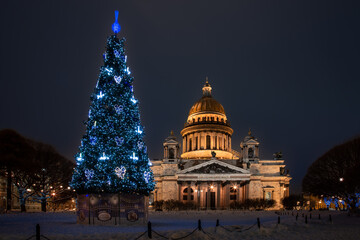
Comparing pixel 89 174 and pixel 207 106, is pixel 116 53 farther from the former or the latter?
pixel 207 106

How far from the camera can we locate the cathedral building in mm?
82375

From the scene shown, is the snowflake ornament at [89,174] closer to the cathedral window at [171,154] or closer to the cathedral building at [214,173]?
the cathedral building at [214,173]

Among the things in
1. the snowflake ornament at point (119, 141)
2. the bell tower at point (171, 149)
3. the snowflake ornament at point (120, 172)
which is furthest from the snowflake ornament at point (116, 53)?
the bell tower at point (171, 149)

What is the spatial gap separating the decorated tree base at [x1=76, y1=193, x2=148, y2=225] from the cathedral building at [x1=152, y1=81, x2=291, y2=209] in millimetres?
51517

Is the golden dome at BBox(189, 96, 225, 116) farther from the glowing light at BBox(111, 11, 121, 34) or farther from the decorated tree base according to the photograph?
the decorated tree base

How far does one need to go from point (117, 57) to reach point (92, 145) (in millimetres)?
6791

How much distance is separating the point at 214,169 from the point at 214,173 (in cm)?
87

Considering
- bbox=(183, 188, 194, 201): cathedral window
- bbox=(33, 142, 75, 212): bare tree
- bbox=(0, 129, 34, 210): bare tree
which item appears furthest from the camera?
bbox=(183, 188, 194, 201): cathedral window

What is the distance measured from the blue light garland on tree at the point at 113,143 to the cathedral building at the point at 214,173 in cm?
5229

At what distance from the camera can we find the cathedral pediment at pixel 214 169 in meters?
82.1

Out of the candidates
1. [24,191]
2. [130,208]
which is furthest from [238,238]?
[24,191]

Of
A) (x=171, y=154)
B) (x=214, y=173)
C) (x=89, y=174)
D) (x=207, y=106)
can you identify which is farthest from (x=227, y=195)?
(x=89, y=174)

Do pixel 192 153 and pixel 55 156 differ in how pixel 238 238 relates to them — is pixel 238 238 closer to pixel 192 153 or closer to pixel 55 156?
pixel 55 156

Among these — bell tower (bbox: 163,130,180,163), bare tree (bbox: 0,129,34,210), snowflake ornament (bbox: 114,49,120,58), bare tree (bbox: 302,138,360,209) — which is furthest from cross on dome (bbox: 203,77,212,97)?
snowflake ornament (bbox: 114,49,120,58)
